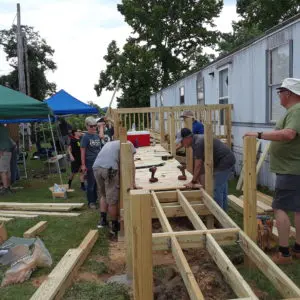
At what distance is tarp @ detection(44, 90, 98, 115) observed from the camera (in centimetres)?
1410

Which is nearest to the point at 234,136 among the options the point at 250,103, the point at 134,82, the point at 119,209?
the point at 250,103

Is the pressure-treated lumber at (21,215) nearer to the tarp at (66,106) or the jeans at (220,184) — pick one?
the jeans at (220,184)

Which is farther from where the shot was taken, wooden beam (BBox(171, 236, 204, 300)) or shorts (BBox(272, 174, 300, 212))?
shorts (BBox(272, 174, 300, 212))

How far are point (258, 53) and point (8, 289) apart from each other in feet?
24.4

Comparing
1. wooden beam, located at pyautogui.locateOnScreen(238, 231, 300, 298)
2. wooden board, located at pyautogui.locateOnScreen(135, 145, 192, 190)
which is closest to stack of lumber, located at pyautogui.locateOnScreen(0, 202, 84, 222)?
wooden board, located at pyautogui.locateOnScreen(135, 145, 192, 190)

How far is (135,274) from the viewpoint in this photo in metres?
2.80

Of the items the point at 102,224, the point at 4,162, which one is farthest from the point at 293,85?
the point at 4,162

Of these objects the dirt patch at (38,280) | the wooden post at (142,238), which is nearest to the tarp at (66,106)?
the dirt patch at (38,280)

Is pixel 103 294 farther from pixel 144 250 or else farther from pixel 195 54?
pixel 195 54

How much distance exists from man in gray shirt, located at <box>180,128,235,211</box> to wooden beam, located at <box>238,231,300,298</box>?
6.58 ft

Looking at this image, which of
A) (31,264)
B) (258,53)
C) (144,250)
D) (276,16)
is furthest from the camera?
(276,16)

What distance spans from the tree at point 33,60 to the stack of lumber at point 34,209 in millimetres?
26417

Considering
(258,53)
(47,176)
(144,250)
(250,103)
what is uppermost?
(258,53)

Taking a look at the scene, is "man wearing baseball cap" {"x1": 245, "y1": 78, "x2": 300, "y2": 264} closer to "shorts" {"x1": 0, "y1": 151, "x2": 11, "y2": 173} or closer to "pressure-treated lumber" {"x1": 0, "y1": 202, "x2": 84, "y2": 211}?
"pressure-treated lumber" {"x1": 0, "y1": 202, "x2": 84, "y2": 211}
